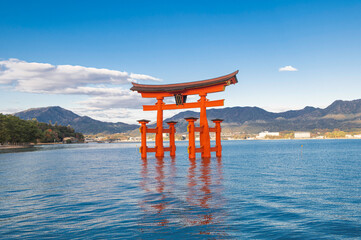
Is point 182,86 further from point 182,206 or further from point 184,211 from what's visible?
point 184,211

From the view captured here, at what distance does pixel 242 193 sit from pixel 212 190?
1.62 metres

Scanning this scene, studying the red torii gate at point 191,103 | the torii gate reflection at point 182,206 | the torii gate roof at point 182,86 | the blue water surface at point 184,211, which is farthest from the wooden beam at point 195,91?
the blue water surface at point 184,211

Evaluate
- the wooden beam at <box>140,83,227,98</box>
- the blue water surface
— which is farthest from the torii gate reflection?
the wooden beam at <box>140,83,227,98</box>

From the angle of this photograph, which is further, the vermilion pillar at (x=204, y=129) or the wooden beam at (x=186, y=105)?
the vermilion pillar at (x=204, y=129)

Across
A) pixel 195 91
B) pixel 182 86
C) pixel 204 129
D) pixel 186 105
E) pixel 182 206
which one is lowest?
pixel 182 206

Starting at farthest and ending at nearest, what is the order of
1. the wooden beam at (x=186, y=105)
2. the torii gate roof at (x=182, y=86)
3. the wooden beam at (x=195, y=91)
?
1. the wooden beam at (x=186, y=105)
2. the wooden beam at (x=195, y=91)
3. the torii gate roof at (x=182, y=86)

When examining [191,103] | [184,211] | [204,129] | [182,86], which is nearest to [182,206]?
[184,211]

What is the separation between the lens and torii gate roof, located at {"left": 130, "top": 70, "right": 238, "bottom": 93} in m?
33.2

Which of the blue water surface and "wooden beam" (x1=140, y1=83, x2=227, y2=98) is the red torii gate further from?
the blue water surface

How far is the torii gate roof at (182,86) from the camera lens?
33219 millimetres

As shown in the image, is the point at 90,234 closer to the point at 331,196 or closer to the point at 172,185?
the point at 172,185

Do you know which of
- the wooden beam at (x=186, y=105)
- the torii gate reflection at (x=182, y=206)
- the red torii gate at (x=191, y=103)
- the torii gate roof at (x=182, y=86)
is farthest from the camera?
the wooden beam at (x=186, y=105)

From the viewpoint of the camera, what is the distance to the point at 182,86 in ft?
119

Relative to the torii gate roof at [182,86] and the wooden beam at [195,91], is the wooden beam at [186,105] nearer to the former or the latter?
the wooden beam at [195,91]
